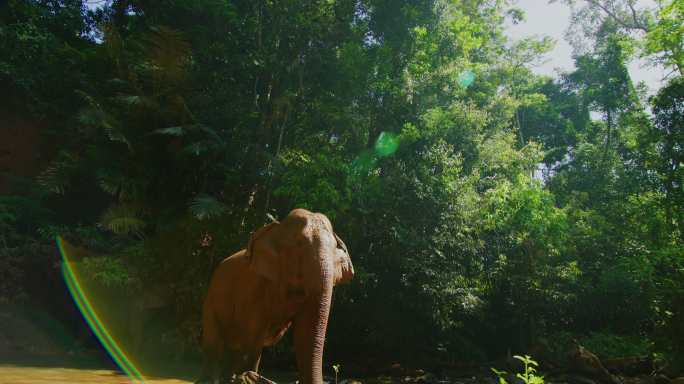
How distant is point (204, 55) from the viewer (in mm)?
14664

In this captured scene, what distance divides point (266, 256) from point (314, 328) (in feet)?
3.68

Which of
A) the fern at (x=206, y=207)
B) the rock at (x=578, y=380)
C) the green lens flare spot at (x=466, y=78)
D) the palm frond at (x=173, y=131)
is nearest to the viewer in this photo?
the rock at (x=578, y=380)

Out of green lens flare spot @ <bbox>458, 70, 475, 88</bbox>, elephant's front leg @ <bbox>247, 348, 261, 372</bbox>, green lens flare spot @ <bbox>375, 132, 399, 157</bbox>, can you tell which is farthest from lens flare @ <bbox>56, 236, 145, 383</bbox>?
green lens flare spot @ <bbox>458, 70, 475, 88</bbox>

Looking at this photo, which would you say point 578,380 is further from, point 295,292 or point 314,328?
point 314,328

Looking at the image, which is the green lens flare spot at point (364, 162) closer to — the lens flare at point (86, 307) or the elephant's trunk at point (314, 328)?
the lens flare at point (86, 307)

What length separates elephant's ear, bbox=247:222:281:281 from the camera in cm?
528

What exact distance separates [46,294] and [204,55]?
359 inches

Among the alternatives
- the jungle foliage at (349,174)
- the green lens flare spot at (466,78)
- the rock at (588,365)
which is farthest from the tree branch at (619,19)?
the rock at (588,365)

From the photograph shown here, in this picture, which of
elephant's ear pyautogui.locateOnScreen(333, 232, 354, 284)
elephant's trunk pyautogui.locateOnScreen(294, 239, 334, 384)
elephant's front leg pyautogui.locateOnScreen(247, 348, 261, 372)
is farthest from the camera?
elephant's front leg pyautogui.locateOnScreen(247, 348, 261, 372)

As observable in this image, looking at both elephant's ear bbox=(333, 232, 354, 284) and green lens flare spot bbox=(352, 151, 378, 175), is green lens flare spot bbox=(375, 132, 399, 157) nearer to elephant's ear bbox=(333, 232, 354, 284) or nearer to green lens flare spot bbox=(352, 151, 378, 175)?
green lens flare spot bbox=(352, 151, 378, 175)

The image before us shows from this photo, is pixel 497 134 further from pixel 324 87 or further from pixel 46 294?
pixel 46 294

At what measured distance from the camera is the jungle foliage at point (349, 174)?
1195cm

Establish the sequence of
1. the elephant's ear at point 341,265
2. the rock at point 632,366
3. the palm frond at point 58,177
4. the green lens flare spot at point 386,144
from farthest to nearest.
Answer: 1. the green lens flare spot at point 386,144
2. the palm frond at point 58,177
3. the rock at point 632,366
4. the elephant's ear at point 341,265

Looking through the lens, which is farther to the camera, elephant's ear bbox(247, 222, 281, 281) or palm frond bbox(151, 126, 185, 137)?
palm frond bbox(151, 126, 185, 137)
